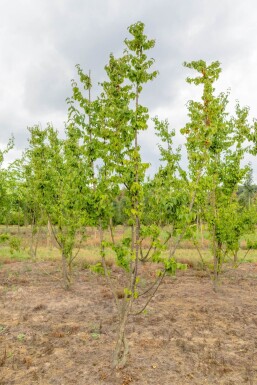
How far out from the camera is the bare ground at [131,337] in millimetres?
5742

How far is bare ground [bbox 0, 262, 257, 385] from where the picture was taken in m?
5.74

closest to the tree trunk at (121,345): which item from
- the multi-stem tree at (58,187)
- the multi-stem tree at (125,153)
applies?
the multi-stem tree at (125,153)

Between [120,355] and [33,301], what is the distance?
503 centimetres

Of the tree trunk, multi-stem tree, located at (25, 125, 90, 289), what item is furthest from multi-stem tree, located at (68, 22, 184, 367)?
multi-stem tree, located at (25, 125, 90, 289)

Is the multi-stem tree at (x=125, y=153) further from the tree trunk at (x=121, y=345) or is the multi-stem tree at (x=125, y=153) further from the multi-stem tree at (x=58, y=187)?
the multi-stem tree at (x=58, y=187)

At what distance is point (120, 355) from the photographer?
6.07 metres

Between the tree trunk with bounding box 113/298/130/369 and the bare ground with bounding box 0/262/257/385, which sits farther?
the tree trunk with bounding box 113/298/130/369

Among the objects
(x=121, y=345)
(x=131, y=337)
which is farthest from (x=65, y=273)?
(x=121, y=345)

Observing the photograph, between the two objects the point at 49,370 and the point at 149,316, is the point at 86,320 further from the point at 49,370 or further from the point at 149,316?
the point at 49,370

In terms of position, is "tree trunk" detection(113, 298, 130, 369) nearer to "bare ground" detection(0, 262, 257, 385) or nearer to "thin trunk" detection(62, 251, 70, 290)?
"bare ground" detection(0, 262, 257, 385)

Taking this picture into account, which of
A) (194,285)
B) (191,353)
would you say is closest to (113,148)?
(191,353)

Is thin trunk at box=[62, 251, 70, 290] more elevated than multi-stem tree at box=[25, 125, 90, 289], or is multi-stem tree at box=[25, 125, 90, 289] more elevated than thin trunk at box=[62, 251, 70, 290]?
multi-stem tree at box=[25, 125, 90, 289]

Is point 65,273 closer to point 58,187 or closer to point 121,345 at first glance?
point 58,187

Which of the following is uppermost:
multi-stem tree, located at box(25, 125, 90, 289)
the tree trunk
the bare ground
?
multi-stem tree, located at box(25, 125, 90, 289)
